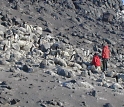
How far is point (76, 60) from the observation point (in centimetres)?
1758

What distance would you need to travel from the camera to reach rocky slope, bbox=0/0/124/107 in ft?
33.8

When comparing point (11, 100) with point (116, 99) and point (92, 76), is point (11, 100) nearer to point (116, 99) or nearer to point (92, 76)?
point (116, 99)

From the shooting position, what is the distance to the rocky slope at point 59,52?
10305mm

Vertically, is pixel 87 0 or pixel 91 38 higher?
pixel 87 0

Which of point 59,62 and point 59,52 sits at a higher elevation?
point 59,52

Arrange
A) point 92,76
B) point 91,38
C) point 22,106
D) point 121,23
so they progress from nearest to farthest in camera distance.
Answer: point 22,106
point 92,76
point 91,38
point 121,23

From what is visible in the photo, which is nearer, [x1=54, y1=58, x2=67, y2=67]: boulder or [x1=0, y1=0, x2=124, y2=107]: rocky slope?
[x1=0, y1=0, x2=124, y2=107]: rocky slope

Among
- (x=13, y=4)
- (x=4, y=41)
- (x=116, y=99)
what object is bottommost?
(x=116, y=99)

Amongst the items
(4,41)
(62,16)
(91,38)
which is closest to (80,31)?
(91,38)

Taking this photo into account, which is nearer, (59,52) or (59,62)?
(59,62)

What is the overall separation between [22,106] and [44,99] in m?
0.84

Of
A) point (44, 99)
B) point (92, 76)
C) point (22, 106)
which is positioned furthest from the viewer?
point (92, 76)

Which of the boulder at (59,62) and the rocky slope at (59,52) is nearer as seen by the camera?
the rocky slope at (59,52)

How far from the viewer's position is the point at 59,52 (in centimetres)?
1781
